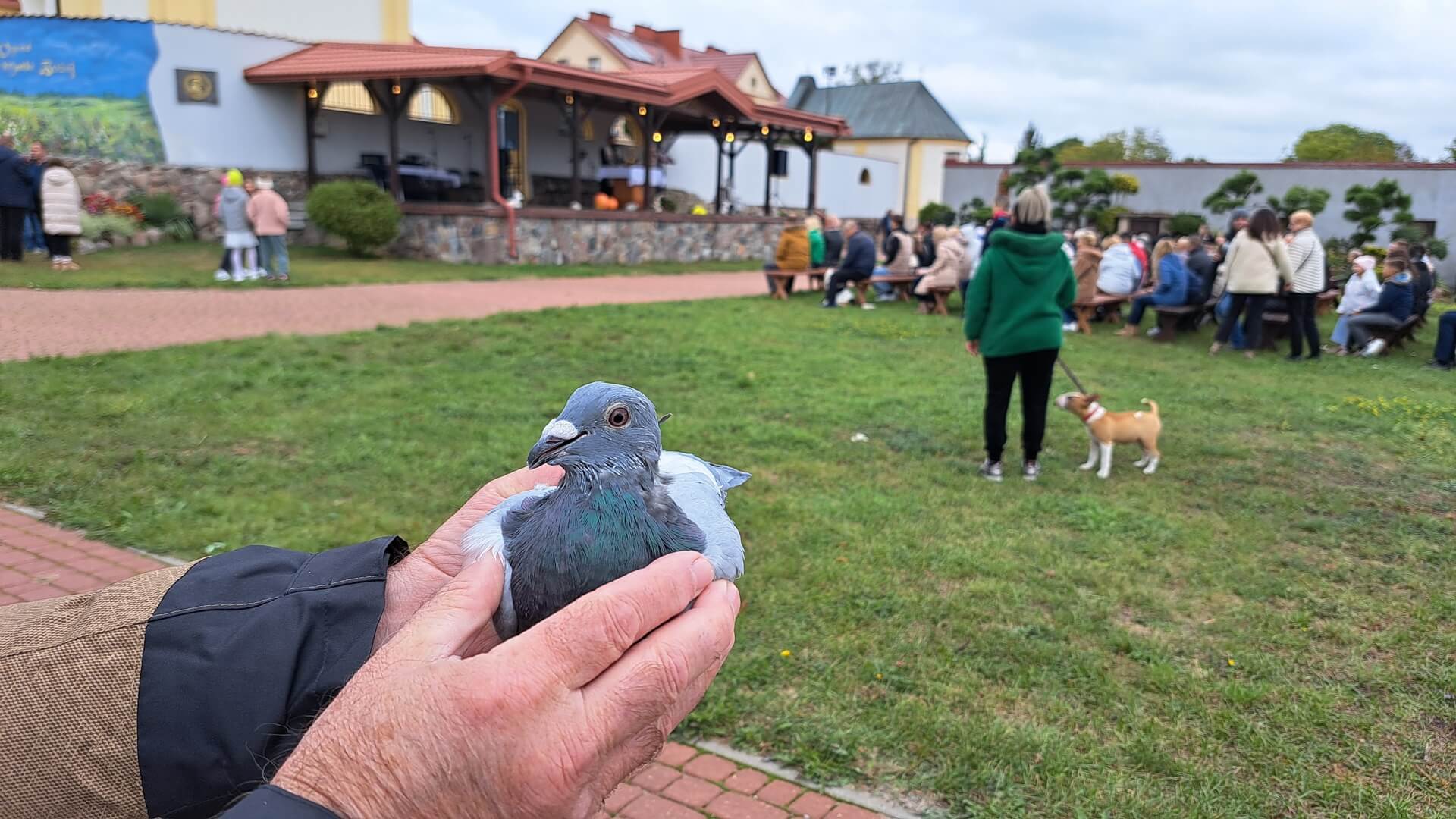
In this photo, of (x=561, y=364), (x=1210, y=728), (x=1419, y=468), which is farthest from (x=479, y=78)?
(x=1210, y=728)

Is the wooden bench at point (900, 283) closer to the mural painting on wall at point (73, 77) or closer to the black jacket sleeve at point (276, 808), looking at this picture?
the mural painting on wall at point (73, 77)

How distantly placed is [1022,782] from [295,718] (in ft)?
7.92

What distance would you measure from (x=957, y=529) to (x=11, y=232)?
1566 cm

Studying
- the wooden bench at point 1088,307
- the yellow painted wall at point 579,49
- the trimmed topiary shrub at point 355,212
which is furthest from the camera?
the yellow painted wall at point 579,49

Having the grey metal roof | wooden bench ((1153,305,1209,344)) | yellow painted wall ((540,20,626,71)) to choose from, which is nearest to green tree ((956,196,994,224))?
the grey metal roof

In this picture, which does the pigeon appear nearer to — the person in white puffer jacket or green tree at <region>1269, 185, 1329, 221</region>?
the person in white puffer jacket

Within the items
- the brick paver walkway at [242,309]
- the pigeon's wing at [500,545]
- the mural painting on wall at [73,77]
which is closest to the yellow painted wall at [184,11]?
the mural painting on wall at [73,77]

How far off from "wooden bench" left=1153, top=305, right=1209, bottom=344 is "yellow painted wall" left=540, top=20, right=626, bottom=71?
28.4 metres

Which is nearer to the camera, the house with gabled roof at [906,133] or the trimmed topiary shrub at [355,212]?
the trimmed topiary shrub at [355,212]

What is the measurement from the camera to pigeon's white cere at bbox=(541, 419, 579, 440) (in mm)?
Answer: 1582

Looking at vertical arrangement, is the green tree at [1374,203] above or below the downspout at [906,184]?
below

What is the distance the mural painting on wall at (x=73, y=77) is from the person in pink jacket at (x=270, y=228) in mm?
5653

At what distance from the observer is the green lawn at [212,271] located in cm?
1310

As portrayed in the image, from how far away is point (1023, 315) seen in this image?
6281mm
